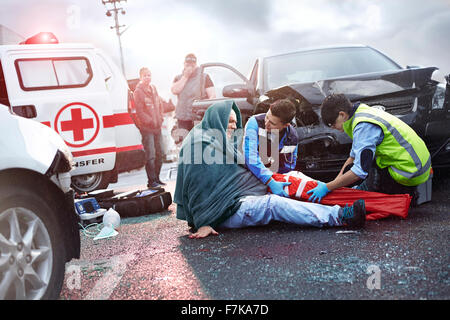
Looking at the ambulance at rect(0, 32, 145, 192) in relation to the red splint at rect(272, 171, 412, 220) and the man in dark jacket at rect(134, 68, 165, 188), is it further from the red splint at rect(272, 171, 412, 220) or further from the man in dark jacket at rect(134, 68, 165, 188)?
the red splint at rect(272, 171, 412, 220)

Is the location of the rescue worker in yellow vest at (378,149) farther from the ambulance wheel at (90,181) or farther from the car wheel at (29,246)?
the ambulance wheel at (90,181)

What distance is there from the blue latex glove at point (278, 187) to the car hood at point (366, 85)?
883 millimetres

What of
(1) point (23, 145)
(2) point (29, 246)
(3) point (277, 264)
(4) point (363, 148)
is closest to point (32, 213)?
(2) point (29, 246)

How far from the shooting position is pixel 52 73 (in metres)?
5.11

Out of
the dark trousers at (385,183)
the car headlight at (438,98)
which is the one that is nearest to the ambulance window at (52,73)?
the dark trousers at (385,183)

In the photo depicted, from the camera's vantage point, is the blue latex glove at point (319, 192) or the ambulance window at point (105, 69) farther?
the ambulance window at point (105, 69)

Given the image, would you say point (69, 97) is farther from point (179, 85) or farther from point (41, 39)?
point (179, 85)

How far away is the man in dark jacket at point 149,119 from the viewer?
6410 millimetres

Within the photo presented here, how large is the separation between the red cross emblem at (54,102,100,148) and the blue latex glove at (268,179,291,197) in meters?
2.62

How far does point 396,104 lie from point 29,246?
3223 millimetres

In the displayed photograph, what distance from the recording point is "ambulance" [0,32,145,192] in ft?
16.1

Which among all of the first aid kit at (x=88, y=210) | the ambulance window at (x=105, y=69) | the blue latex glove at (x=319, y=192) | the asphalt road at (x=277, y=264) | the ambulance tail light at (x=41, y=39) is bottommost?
the first aid kit at (x=88, y=210)

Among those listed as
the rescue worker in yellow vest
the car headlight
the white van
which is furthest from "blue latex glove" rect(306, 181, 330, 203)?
the white van

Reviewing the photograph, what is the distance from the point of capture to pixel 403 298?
1.88 meters
